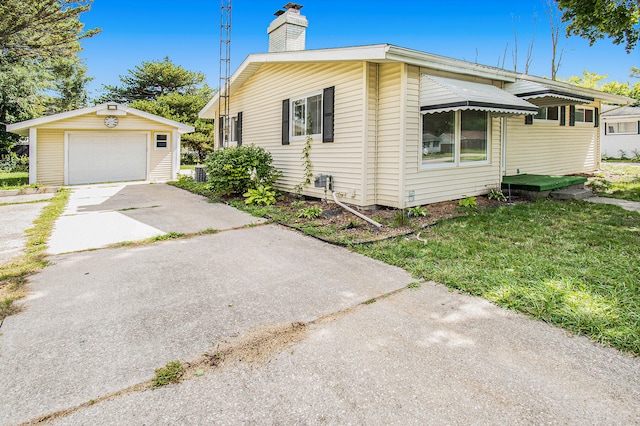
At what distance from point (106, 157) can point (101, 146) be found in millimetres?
438

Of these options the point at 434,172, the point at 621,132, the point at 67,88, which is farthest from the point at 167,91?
the point at 621,132

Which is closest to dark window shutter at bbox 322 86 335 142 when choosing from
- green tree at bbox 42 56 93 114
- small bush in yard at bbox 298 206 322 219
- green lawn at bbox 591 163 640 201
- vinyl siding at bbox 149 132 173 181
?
small bush in yard at bbox 298 206 322 219

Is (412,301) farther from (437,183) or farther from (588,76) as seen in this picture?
(588,76)

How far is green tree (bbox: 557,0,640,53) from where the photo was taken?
379 inches

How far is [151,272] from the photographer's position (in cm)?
426

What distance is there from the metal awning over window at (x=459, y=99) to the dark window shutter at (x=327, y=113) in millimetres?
1847

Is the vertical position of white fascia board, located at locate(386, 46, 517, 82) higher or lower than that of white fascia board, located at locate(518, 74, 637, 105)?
lower

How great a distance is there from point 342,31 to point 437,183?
2304 cm

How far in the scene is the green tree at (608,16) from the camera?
31.6 ft

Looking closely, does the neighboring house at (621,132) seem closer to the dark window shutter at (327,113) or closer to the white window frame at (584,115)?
the white window frame at (584,115)

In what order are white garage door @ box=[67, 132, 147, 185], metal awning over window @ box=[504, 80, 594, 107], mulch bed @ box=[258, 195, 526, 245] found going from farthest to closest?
white garage door @ box=[67, 132, 147, 185]
metal awning over window @ box=[504, 80, 594, 107]
mulch bed @ box=[258, 195, 526, 245]

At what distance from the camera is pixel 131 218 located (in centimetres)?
737

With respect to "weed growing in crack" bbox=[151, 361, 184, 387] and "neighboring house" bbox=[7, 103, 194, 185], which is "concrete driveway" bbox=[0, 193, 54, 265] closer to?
"neighboring house" bbox=[7, 103, 194, 185]

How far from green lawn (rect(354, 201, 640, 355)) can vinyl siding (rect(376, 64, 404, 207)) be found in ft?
4.31
